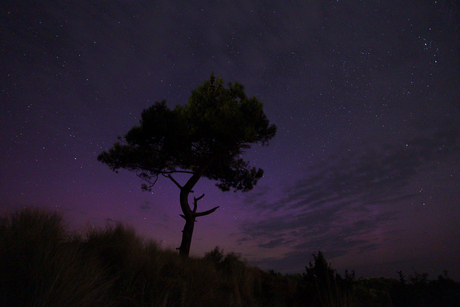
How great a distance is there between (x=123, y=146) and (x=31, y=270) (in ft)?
34.4

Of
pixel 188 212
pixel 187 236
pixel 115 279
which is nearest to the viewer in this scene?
pixel 115 279

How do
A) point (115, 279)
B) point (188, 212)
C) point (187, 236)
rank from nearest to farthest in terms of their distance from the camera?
point (115, 279)
point (187, 236)
point (188, 212)

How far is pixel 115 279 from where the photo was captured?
451 centimetres

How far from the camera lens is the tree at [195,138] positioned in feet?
38.7

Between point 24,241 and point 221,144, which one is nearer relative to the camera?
point 24,241

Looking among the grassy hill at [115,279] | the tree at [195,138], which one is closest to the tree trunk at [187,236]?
the tree at [195,138]

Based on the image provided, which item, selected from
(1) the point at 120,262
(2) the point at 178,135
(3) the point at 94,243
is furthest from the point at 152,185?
(1) the point at 120,262

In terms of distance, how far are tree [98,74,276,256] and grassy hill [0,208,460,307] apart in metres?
5.52

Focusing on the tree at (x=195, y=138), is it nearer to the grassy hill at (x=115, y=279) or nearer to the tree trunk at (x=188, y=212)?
the tree trunk at (x=188, y=212)

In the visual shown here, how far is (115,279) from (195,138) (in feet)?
Answer: 29.2

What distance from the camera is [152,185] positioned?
13570 mm

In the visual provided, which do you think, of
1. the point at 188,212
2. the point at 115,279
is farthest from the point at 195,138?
the point at 115,279

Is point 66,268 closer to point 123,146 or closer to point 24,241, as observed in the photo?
point 24,241

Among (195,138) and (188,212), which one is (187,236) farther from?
(195,138)
